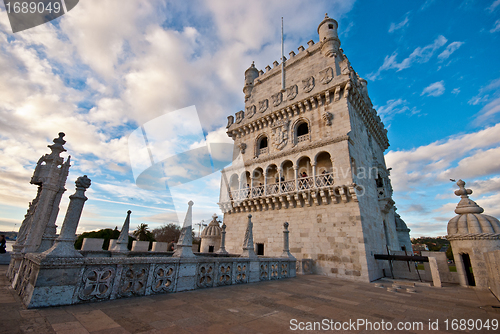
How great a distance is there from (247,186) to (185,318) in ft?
52.1

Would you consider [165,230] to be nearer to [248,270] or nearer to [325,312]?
[248,270]

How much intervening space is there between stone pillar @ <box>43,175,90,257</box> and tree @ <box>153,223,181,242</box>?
4766 cm

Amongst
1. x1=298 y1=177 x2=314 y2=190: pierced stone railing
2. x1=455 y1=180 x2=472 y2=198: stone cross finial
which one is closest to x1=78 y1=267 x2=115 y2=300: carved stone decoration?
x1=298 y1=177 x2=314 y2=190: pierced stone railing

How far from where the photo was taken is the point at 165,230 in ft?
170

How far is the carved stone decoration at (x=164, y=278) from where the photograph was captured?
5500 mm

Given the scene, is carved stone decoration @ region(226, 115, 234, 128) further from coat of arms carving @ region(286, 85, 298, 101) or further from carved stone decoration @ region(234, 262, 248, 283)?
carved stone decoration @ region(234, 262, 248, 283)

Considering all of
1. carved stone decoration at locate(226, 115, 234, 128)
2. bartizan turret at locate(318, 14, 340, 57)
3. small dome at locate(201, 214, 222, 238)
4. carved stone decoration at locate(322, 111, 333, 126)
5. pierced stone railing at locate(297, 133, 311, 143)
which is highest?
bartizan turret at locate(318, 14, 340, 57)

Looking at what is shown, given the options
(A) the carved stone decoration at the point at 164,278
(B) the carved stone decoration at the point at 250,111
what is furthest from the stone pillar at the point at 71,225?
(B) the carved stone decoration at the point at 250,111

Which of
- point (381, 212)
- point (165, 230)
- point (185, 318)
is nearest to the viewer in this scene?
point (185, 318)

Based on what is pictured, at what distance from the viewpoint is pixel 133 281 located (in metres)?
5.12

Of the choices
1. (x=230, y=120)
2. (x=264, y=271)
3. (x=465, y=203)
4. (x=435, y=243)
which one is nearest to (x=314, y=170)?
(x=465, y=203)

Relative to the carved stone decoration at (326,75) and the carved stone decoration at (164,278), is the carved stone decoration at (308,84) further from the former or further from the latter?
the carved stone decoration at (164,278)

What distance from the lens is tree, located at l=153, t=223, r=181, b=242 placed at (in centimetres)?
4950

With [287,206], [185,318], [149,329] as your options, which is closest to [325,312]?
[185,318]
